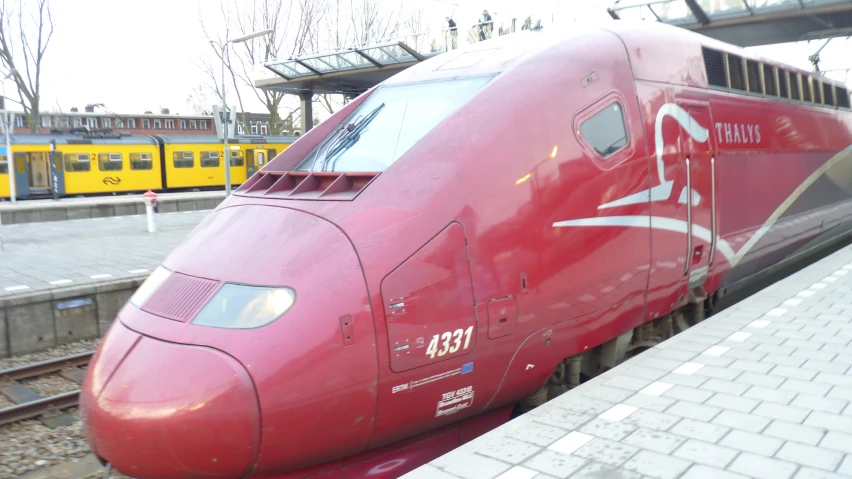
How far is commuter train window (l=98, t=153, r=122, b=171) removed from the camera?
85.8 ft

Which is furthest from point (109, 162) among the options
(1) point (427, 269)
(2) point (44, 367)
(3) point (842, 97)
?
(1) point (427, 269)

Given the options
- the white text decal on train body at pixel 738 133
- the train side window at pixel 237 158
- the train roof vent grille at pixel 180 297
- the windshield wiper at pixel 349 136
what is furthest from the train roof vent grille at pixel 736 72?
the train side window at pixel 237 158

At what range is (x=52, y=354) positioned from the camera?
8078 millimetres

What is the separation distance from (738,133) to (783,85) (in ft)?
6.73

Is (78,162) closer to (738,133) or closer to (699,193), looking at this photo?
(738,133)

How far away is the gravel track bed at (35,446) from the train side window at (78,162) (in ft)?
72.2

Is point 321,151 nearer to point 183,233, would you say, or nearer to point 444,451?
point 444,451

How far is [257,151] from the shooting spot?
30875 mm

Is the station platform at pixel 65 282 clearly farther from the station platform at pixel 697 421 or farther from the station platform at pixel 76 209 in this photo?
the station platform at pixel 697 421

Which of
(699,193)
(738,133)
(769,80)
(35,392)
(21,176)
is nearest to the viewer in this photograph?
(699,193)

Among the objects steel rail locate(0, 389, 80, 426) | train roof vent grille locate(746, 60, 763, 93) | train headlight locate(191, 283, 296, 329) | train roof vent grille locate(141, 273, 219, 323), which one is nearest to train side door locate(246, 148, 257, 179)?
steel rail locate(0, 389, 80, 426)

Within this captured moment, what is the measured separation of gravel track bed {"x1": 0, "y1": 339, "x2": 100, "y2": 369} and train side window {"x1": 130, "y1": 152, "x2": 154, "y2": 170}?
20.3 m

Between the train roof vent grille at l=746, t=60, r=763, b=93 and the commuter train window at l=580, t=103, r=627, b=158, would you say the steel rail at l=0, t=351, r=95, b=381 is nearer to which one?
the commuter train window at l=580, t=103, r=627, b=158

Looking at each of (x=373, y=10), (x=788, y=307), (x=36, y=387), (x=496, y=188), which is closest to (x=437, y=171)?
(x=496, y=188)
